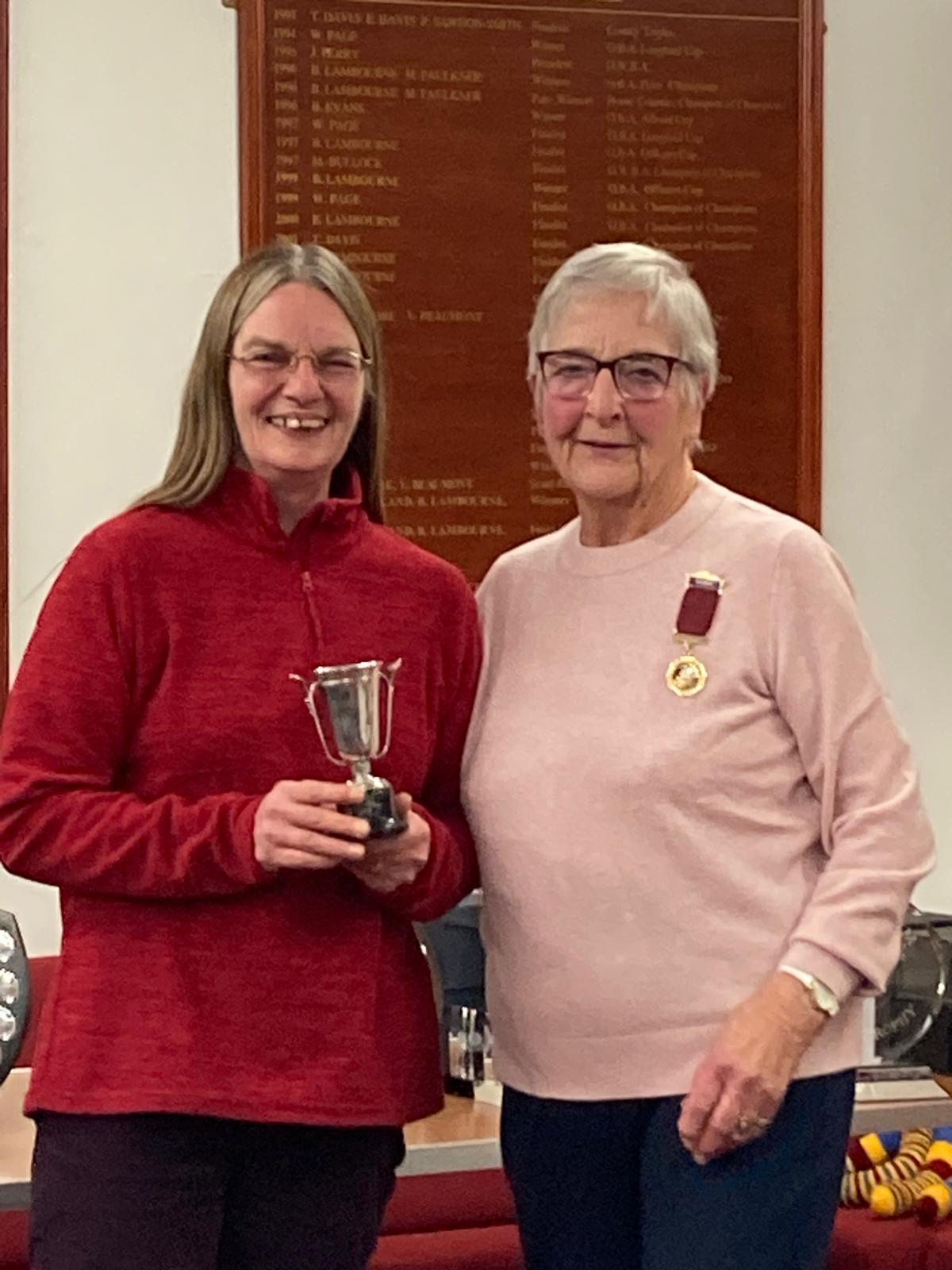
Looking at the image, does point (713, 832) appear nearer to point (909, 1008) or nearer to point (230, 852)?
point (230, 852)

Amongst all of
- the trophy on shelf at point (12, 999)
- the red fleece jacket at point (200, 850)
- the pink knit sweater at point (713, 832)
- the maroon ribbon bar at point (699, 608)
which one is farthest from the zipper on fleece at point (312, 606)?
the trophy on shelf at point (12, 999)

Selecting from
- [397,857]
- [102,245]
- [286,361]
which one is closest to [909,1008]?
[397,857]

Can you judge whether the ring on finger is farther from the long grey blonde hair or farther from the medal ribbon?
the long grey blonde hair

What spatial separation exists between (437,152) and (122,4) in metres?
0.56

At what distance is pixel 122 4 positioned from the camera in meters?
2.99

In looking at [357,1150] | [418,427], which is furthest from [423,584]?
[418,427]

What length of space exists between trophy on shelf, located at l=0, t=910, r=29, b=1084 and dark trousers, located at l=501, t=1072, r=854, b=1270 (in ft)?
2.39

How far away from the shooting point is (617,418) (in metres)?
1.83

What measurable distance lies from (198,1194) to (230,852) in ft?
1.02

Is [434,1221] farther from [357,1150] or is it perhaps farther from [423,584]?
[423,584]

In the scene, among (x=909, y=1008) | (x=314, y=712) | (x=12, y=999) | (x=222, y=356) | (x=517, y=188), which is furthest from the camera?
(x=517, y=188)

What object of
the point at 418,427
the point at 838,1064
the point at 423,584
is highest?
the point at 418,427

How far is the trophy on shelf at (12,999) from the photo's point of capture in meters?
2.23

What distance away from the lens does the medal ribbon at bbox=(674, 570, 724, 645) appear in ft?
5.75
